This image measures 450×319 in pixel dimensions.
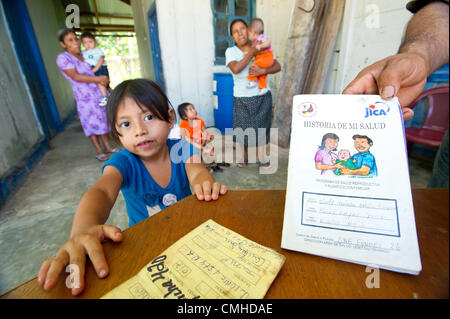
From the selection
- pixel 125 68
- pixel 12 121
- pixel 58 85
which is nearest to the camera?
pixel 12 121

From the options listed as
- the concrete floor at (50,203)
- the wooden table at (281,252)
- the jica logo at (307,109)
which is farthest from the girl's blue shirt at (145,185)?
the jica logo at (307,109)

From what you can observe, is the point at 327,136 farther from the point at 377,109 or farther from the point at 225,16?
the point at 225,16

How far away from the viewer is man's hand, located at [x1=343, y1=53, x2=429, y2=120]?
48 centimetres

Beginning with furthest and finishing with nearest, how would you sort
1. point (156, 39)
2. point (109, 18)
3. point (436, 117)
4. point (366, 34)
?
point (109, 18), point (156, 39), point (366, 34), point (436, 117)

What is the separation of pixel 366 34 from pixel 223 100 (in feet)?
6.76

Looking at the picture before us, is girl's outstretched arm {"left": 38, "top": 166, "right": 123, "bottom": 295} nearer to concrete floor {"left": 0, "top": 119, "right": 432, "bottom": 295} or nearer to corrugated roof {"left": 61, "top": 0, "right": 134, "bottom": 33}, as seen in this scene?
concrete floor {"left": 0, "top": 119, "right": 432, "bottom": 295}

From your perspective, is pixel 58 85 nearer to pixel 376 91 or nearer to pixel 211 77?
pixel 211 77

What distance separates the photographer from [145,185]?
3.28ft

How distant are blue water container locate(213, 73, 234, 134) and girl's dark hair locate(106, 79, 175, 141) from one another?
261 centimetres

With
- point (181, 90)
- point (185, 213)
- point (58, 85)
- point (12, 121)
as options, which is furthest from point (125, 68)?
point (185, 213)

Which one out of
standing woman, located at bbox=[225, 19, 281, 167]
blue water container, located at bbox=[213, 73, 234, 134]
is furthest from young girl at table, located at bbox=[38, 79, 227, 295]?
blue water container, located at bbox=[213, 73, 234, 134]

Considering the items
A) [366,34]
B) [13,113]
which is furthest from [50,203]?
[366,34]

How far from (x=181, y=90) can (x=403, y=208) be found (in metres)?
3.69
